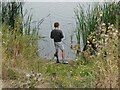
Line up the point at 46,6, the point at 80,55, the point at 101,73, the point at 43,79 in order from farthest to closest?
1. the point at 46,6
2. the point at 80,55
3. the point at 43,79
4. the point at 101,73

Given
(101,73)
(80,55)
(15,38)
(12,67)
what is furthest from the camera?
(80,55)

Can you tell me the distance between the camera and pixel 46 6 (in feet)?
30.0

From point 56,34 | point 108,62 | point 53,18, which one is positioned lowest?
point 108,62

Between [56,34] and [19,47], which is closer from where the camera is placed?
[19,47]

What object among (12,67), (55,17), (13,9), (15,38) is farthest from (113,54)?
(55,17)

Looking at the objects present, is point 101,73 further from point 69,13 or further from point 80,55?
point 69,13

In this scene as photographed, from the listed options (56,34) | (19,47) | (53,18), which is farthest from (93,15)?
(19,47)

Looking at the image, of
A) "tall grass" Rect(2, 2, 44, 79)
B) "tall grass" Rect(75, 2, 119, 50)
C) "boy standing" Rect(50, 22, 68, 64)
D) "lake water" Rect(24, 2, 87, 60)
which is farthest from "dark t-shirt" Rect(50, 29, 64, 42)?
"tall grass" Rect(2, 2, 44, 79)

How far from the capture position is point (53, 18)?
9766mm

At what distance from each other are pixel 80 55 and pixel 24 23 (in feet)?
4.79

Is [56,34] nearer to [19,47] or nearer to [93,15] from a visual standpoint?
[93,15]

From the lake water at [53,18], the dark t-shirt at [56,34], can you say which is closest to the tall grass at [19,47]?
the lake water at [53,18]

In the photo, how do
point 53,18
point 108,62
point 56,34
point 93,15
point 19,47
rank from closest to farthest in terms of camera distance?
point 108,62, point 19,47, point 93,15, point 56,34, point 53,18

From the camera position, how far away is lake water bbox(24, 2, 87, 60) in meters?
8.64
